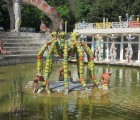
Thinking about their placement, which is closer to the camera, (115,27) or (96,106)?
(96,106)

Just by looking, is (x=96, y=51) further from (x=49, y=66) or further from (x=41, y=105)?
(x=41, y=105)

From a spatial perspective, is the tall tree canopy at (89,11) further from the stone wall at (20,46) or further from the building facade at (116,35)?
the building facade at (116,35)

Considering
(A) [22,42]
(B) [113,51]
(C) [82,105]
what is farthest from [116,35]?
(C) [82,105]

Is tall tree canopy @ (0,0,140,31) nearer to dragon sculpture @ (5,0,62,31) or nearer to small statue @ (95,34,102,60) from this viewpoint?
dragon sculpture @ (5,0,62,31)

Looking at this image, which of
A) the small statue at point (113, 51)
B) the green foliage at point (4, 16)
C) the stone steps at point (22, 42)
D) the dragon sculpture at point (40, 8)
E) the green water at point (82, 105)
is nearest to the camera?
the green water at point (82, 105)

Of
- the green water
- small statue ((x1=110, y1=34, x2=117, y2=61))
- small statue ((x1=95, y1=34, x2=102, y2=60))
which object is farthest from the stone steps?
the green water

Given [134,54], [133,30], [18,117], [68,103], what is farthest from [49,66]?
[134,54]

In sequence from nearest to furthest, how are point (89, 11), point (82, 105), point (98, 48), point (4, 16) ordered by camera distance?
point (82, 105), point (98, 48), point (4, 16), point (89, 11)

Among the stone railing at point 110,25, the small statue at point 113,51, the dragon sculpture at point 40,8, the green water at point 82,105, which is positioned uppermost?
the dragon sculpture at point 40,8

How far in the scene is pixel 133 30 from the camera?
24.6 meters

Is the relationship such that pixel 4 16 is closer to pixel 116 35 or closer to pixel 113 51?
pixel 116 35

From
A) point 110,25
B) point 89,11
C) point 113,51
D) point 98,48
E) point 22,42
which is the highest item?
point 89,11

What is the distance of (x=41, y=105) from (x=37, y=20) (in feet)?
99.7

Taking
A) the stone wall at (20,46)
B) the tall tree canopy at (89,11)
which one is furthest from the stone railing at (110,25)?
the tall tree canopy at (89,11)
